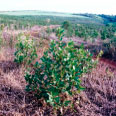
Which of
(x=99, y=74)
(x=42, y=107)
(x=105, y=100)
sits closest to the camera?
(x=42, y=107)

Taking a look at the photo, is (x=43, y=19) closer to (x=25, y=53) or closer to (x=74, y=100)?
(x=25, y=53)

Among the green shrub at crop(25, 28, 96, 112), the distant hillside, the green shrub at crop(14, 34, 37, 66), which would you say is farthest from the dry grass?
the distant hillside

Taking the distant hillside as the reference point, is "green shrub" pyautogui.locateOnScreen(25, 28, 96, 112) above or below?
below

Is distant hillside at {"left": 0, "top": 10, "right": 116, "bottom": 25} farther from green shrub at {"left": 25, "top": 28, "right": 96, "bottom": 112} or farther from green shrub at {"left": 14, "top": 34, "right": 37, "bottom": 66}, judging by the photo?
green shrub at {"left": 25, "top": 28, "right": 96, "bottom": 112}

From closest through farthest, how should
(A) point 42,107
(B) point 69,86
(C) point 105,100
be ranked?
1. (B) point 69,86
2. (A) point 42,107
3. (C) point 105,100

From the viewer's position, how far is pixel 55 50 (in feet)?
8.76

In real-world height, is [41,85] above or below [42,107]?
above

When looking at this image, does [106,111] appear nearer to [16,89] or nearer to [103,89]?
[103,89]

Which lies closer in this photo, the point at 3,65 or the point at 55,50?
the point at 55,50

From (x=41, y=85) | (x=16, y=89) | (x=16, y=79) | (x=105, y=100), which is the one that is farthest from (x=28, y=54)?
(x=105, y=100)

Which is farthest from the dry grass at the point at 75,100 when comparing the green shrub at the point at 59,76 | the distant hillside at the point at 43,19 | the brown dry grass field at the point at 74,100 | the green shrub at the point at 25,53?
the distant hillside at the point at 43,19

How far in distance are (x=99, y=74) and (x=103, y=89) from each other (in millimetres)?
879

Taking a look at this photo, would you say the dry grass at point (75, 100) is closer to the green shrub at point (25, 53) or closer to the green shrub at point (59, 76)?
the green shrub at point (59, 76)

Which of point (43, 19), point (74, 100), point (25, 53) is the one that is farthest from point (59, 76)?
point (43, 19)
